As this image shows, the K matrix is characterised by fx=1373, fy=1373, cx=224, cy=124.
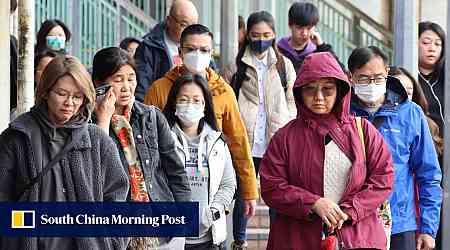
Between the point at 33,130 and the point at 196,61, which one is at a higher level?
the point at 196,61

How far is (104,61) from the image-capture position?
26.8ft

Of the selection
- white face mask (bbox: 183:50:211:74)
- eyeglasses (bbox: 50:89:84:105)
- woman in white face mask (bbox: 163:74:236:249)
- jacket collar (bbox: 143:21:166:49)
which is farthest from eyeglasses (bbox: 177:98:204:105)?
eyeglasses (bbox: 50:89:84:105)

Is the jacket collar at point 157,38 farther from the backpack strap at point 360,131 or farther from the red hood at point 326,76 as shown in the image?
the backpack strap at point 360,131

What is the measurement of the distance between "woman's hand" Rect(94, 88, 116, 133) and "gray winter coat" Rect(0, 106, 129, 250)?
62 cm

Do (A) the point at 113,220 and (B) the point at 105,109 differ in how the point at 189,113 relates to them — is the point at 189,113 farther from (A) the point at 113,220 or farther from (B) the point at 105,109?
(A) the point at 113,220

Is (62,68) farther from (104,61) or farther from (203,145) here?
(203,145)

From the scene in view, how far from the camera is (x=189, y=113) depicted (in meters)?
8.88

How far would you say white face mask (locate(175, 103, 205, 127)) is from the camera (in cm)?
888

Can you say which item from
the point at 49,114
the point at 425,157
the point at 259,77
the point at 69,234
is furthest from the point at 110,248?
the point at 259,77

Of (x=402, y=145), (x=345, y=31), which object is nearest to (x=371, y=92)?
(x=402, y=145)

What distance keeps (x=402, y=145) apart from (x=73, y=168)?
8.09 ft

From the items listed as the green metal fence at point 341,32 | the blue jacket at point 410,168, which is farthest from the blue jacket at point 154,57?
the green metal fence at point 341,32

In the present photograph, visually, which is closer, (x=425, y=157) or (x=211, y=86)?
(x=425, y=157)

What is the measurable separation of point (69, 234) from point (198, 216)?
1.59 m
